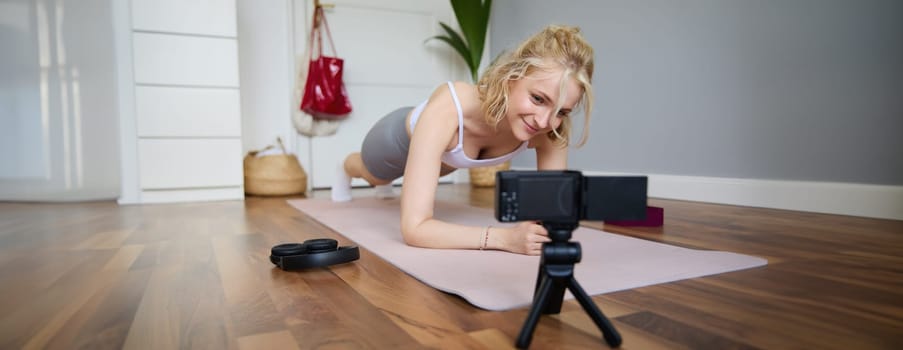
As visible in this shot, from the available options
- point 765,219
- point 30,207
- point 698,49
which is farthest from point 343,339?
point 30,207

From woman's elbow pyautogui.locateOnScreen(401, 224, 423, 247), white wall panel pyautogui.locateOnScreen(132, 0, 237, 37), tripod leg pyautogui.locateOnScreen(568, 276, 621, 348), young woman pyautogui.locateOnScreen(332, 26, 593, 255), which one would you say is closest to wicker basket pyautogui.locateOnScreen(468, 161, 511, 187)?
white wall panel pyautogui.locateOnScreen(132, 0, 237, 37)

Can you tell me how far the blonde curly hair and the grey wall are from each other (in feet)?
3.99

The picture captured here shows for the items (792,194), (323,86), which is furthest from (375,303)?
(323,86)

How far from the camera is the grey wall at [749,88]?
164 cm

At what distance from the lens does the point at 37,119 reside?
2520 mm

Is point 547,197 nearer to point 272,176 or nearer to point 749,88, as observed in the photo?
point 749,88

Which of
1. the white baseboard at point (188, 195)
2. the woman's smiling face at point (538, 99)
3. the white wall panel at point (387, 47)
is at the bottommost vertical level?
the white baseboard at point (188, 195)

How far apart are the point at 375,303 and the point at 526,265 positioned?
327 mm

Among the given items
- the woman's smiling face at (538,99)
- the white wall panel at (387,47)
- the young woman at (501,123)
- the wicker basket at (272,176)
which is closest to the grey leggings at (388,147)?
the young woman at (501,123)

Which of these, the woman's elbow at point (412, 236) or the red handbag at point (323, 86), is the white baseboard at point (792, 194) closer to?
the woman's elbow at point (412, 236)

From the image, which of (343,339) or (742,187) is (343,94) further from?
(343,339)

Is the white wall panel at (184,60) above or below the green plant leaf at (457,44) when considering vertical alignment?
below

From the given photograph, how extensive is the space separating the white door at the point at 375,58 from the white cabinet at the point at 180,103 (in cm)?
62

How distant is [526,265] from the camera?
0.97 meters
